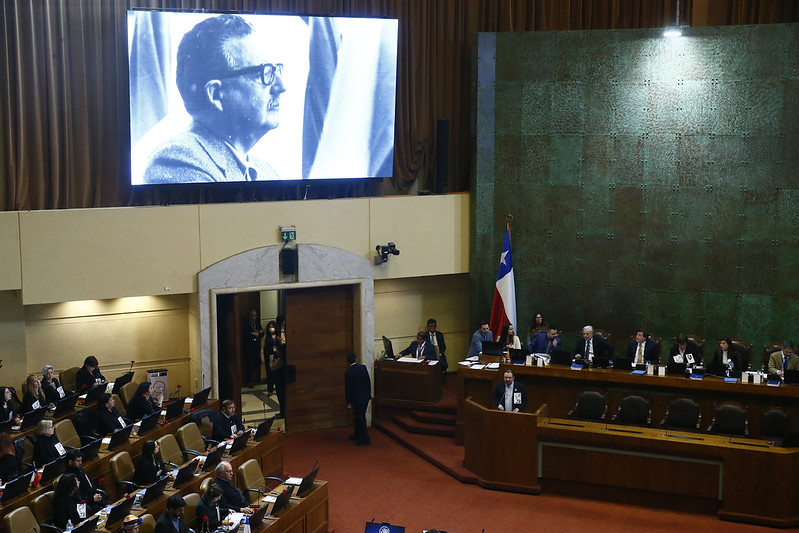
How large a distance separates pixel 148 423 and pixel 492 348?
491cm

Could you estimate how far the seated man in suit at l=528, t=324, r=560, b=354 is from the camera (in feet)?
45.6

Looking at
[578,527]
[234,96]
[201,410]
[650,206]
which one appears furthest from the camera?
[650,206]

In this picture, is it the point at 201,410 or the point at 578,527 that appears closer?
the point at 578,527

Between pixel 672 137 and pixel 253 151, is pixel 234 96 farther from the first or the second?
pixel 672 137

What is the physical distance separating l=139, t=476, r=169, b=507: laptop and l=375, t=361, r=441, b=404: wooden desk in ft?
17.7

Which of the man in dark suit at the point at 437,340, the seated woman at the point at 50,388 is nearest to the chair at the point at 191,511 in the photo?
the seated woman at the point at 50,388

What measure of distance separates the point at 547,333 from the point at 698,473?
3.70 m

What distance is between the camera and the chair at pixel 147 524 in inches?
347

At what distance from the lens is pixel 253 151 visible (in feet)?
45.7

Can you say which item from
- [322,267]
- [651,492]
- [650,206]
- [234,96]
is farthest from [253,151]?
[651,492]

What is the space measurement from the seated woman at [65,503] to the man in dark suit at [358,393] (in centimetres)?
511

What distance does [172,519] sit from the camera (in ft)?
28.2

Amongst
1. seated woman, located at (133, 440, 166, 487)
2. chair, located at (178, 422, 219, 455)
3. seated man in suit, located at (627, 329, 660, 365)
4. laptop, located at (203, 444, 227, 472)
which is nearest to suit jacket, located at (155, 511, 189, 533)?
seated woman, located at (133, 440, 166, 487)

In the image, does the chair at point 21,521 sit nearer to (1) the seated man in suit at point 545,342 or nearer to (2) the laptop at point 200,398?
(2) the laptop at point 200,398
